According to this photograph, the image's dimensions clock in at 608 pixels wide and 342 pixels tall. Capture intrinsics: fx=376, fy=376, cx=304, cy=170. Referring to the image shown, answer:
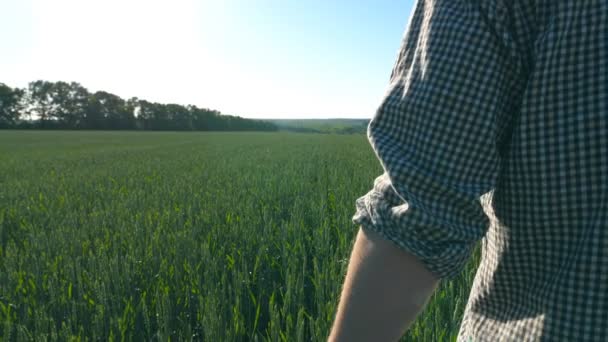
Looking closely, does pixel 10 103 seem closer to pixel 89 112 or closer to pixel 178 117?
pixel 89 112

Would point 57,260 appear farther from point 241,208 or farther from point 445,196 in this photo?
point 445,196

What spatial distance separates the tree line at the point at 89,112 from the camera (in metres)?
60.8

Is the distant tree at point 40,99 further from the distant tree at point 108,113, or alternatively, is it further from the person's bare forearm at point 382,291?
the person's bare forearm at point 382,291

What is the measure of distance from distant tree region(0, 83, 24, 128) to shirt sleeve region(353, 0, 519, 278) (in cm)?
7269

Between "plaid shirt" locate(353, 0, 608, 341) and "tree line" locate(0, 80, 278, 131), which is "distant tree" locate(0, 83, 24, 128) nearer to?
"tree line" locate(0, 80, 278, 131)

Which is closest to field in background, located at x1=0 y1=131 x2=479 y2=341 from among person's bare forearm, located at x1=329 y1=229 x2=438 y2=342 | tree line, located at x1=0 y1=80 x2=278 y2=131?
person's bare forearm, located at x1=329 y1=229 x2=438 y2=342

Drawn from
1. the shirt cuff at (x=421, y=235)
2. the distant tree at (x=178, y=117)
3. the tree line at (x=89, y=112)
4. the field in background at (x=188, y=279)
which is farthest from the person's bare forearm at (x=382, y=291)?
the distant tree at (x=178, y=117)

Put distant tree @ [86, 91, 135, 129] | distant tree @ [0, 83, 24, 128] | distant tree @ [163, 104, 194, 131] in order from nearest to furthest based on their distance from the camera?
distant tree @ [0, 83, 24, 128] → distant tree @ [86, 91, 135, 129] → distant tree @ [163, 104, 194, 131]

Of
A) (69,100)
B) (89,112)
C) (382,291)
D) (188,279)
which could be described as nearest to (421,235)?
(382,291)

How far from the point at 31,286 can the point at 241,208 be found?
1.93 meters

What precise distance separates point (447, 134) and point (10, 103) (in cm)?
7870

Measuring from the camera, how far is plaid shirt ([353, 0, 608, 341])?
0.46 meters

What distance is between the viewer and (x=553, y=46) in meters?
0.46

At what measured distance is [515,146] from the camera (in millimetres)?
502
